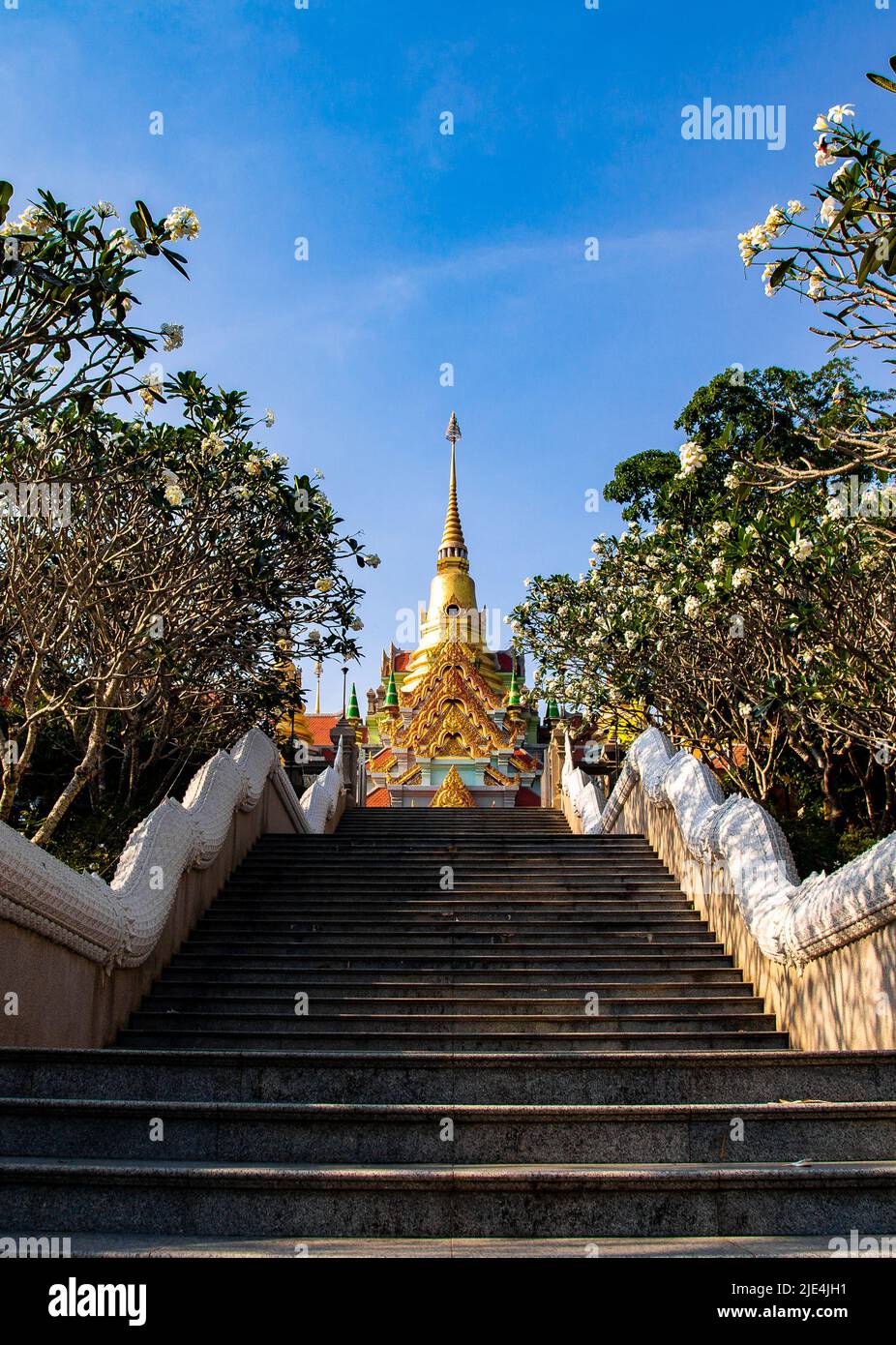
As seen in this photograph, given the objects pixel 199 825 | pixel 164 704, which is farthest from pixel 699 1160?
pixel 164 704

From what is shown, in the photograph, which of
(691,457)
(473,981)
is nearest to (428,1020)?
(473,981)

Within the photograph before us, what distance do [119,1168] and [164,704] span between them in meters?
10.8

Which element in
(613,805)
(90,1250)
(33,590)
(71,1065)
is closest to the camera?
(90,1250)

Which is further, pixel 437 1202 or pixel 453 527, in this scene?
pixel 453 527

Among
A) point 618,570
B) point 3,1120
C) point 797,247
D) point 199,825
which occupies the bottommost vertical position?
point 3,1120

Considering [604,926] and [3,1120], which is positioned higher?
[604,926]

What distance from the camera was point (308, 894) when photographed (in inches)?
388

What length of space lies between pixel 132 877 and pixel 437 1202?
381 centimetres

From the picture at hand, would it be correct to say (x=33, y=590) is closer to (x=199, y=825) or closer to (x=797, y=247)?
(x=199, y=825)

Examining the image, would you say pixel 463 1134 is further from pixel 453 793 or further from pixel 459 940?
pixel 453 793

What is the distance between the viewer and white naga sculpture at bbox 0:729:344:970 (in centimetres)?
604

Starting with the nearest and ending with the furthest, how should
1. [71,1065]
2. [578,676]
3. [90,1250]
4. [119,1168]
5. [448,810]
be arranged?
[90,1250] < [119,1168] < [71,1065] < [448,810] < [578,676]

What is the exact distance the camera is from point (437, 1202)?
14.6ft

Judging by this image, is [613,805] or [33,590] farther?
[613,805]
